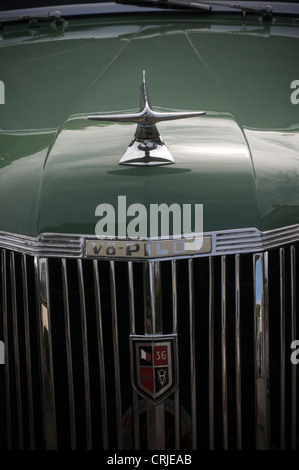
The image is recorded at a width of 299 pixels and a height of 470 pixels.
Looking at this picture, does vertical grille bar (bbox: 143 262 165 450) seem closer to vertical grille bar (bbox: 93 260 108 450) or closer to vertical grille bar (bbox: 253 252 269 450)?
vertical grille bar (bbox: 93 260 108 450)

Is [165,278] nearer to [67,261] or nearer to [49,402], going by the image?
[67,261]

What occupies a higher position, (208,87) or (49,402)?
(208,87)

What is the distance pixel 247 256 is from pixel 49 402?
704 millimetres

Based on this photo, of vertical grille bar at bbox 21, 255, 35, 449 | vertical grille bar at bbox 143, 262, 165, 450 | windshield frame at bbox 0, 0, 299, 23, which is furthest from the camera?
windshield frame at bbox 0, 0, 299, 23

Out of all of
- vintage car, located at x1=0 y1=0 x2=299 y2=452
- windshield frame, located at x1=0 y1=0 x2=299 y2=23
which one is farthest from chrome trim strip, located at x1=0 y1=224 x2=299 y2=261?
windshield frame, located at x1=0 y1=0 x2=299 y2=23

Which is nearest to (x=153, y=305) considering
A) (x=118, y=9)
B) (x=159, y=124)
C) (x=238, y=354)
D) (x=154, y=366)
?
(x=154, y=366)

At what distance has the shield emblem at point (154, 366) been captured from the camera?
220 centimetres

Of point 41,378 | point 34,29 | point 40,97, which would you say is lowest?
point 41,378

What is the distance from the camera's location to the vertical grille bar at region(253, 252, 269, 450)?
2.23 m

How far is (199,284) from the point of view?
87.0 inches

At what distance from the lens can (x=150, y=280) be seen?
217cm

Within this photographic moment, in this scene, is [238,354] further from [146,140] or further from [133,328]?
[146,140]

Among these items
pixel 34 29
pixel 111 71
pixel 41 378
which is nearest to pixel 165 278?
pixel 41 378

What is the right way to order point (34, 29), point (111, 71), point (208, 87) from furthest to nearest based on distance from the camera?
1. point (34, 29)
2. point (111, 71)
3. point (208, 87)
